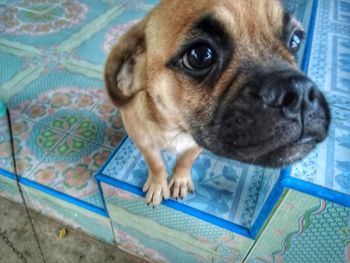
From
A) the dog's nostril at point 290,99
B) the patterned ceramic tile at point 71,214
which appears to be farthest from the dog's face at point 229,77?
the patterned ceramic tile at point 71,214

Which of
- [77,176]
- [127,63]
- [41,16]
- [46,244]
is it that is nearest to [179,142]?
[127,63]

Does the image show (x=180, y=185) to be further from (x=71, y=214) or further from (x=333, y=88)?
(x=333, y=88)

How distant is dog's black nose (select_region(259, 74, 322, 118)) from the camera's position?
0.78 meters

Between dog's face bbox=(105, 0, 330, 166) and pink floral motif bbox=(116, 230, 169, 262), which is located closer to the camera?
dog's face bbox=(105, 0, 330, 166)

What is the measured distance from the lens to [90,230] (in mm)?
1827

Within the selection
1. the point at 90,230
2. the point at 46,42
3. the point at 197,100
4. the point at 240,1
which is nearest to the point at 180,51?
the point at 197,100

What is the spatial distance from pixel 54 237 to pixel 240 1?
→ 5.26ft

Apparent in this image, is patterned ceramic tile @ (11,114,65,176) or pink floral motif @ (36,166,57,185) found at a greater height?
patterned ceramic tile @ (11,114,65,176)

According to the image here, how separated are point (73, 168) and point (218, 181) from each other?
862 mm

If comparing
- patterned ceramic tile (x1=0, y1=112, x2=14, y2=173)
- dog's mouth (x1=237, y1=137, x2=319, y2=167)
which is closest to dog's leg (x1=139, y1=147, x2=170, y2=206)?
dog's mouth (x1=237, y1=137, x2=319, y2=167)

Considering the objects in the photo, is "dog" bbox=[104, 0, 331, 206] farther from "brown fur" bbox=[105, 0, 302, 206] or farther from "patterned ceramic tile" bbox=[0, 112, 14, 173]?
"patterned ceramic tile" bbox=[0, 112, 14, 173]

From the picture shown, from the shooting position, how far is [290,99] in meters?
0.78

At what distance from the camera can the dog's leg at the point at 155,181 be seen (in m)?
1.35

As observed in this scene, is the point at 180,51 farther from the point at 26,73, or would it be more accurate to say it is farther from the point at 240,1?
the point at 26,73
